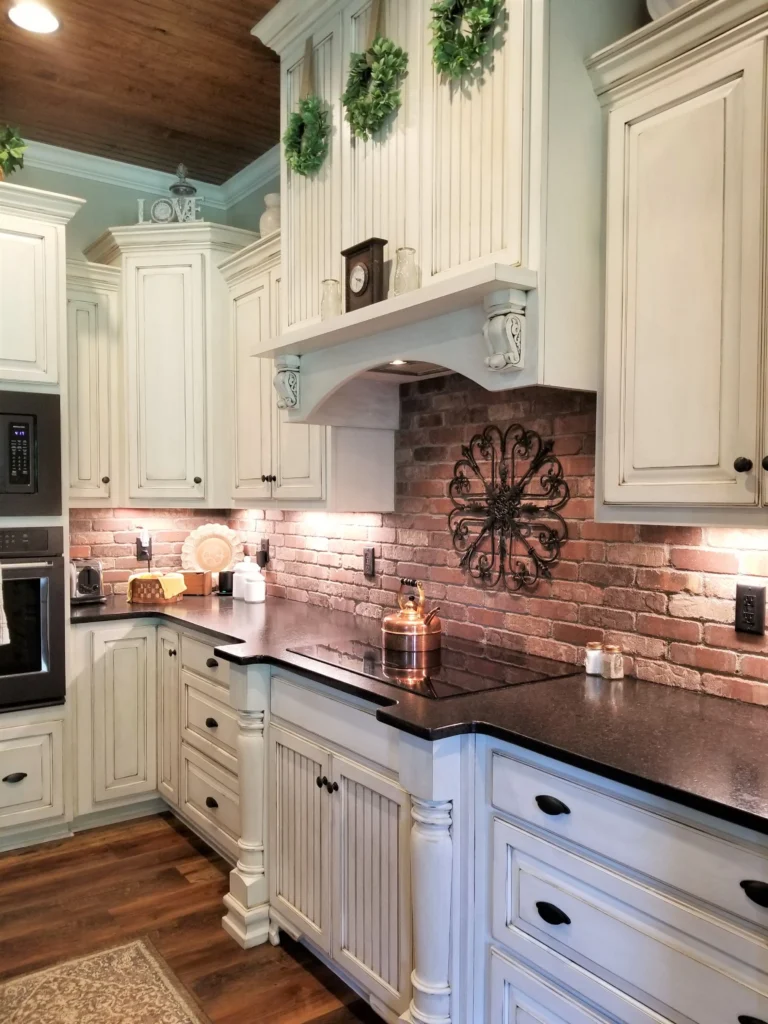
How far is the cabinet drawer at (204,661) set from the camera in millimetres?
2830

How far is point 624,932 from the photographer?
1.38 meters

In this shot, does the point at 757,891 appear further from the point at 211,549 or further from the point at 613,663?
the point at 211,549

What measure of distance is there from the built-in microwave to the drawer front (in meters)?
2.28

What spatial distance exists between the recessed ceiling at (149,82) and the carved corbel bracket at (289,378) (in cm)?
125

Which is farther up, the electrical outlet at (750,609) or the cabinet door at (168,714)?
the electrical outlet at (750,609)

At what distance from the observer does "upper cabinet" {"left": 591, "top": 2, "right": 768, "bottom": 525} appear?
153 cm

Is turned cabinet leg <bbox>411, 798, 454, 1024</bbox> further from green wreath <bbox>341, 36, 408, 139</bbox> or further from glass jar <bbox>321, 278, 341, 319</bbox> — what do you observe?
green wreath <bbox>341, 36, 408, 139</bbox>

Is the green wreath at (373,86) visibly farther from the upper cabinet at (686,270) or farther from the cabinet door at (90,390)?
the cabinet door at (90,390)

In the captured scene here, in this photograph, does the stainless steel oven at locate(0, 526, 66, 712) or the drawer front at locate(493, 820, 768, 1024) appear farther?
the stainless steel oven at locate(0, 526, 66, 712)

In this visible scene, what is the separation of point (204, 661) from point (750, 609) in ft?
6.48

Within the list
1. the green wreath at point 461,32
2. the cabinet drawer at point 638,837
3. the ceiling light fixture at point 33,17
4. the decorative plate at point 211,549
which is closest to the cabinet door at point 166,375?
the decorative plate at point 211,549

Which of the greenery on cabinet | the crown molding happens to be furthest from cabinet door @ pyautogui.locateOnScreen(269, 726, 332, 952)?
the crown molding

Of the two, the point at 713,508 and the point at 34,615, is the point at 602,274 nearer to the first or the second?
the point at 713,508

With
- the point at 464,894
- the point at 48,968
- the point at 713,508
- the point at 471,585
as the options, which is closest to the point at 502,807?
the point at 464,894
